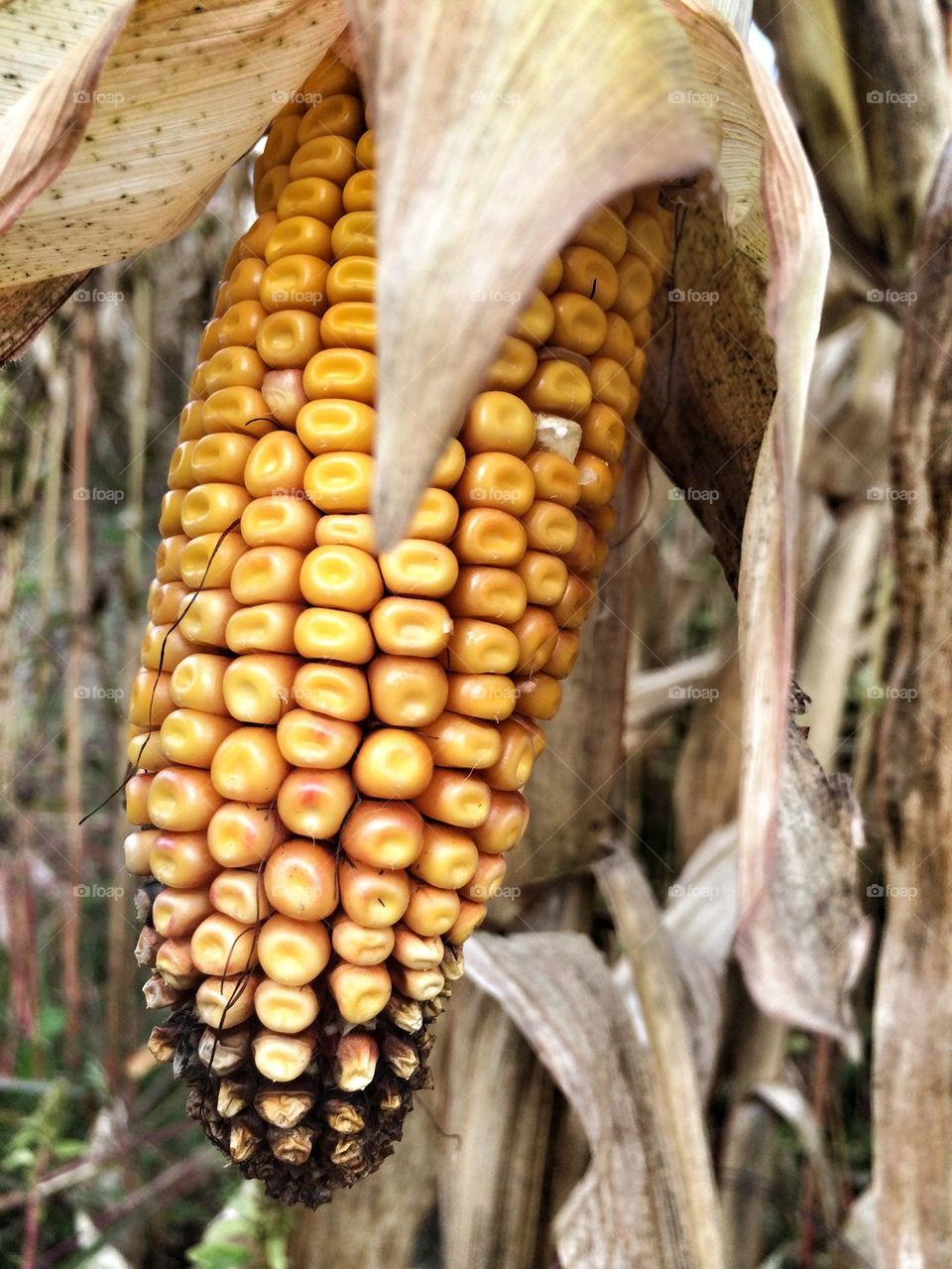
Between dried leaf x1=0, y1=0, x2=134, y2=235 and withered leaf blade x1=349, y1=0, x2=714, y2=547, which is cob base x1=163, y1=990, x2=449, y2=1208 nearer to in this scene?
withered leaf blade x1=349, y1=0, x2=714, y2=547

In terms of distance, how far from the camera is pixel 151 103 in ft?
2.13

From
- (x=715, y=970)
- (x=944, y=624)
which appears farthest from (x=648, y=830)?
(x=944, y=624)

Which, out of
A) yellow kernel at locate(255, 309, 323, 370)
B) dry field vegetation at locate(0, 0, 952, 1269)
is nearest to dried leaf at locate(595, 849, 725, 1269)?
dry field vegetation at locate(0, 0, 952, 1269)

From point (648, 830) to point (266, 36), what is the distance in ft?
6.94

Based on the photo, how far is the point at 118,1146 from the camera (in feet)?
5.28

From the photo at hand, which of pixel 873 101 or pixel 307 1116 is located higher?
pixel 873 101

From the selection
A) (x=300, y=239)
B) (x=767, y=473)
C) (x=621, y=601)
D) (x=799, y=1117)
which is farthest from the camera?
(x=799, y=1117)

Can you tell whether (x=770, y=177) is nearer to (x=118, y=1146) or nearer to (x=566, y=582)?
(x=566, y=582)

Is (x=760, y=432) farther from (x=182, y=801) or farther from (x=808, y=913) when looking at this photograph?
(x=182, y=801)

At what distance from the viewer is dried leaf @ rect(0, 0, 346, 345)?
63 cm

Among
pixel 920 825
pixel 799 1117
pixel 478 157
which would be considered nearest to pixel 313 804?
pixel 478 157

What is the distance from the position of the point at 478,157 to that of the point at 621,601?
0.69 m

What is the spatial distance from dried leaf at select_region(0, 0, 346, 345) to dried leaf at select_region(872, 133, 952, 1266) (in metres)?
0.66

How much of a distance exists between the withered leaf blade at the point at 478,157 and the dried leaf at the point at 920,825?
612 millimetres
